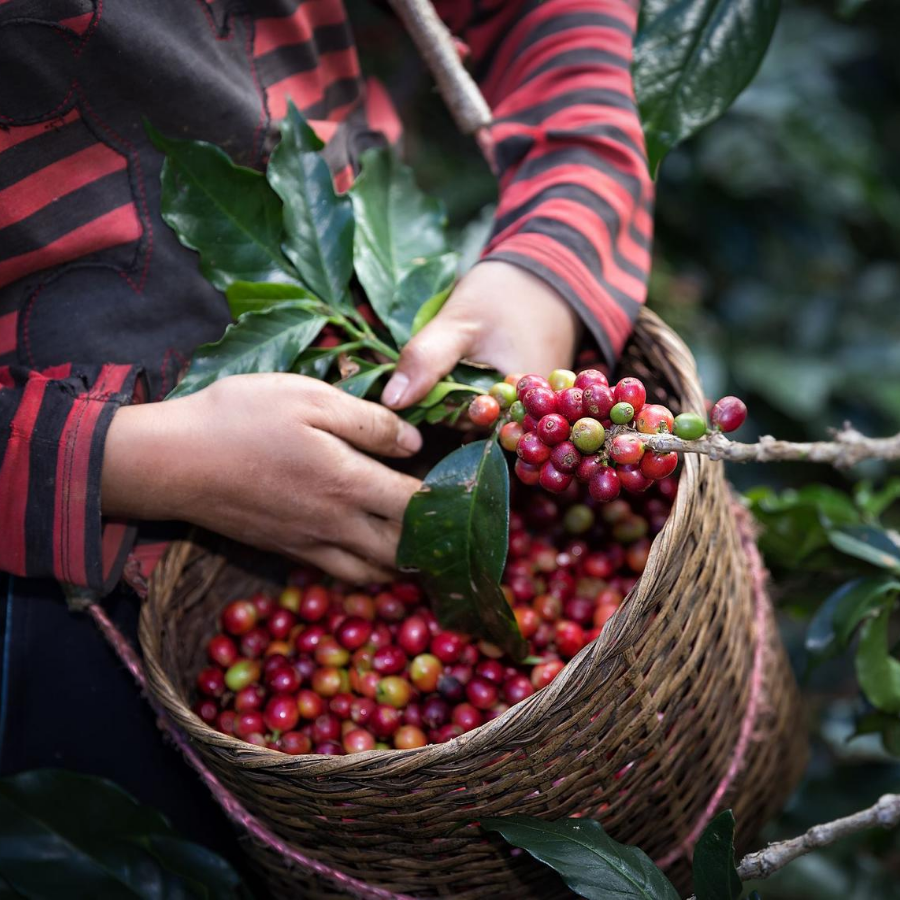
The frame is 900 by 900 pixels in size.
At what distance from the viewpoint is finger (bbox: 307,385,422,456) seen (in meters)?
0.74

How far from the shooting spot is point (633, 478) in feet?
2.00

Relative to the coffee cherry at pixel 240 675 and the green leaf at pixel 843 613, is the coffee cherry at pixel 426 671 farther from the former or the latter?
the green leaf at pixel 843 613

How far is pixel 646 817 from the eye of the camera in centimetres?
77

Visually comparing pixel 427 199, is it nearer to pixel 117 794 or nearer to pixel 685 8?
pixel 685 8

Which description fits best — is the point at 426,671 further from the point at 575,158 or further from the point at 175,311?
the point at 575,158

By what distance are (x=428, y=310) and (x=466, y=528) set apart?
22 cm

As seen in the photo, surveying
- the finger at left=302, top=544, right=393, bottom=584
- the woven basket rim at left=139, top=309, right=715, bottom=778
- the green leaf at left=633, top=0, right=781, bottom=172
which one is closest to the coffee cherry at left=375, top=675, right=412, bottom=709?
the finger at left=302, top=544, right=393, bottom=584

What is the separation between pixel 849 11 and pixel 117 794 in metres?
1.01

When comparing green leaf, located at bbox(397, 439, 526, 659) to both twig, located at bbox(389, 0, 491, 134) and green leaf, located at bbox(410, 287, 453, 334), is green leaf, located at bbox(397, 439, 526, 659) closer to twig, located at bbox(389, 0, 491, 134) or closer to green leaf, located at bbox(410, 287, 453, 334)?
green leaf, located at bbox(410, 287, 453, 334)

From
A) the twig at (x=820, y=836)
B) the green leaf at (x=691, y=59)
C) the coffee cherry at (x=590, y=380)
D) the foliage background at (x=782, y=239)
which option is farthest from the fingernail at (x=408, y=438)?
the foliage background at (x=782, y=239)

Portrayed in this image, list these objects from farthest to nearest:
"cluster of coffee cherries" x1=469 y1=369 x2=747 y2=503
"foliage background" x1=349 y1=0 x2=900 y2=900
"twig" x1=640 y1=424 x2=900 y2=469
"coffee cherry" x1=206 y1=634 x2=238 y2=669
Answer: "foliage background" x1=349 y1=0 x2=900 y2=900 < "coffee cherry" x1=206 y1=634 x2=238 y2=669 < "cluster of coffee cherries" x1=469 y1=369 x2=747 y2=503 < "twig" x1=640 y1=424 x2=900 y2=469

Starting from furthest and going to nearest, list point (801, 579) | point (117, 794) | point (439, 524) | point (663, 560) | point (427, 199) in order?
point (801, 579)
point (427, 199)
point (117, 794)
point (439, 524)
point (663, 560)

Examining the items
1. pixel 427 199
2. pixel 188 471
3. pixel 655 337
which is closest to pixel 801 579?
pixel 655 337

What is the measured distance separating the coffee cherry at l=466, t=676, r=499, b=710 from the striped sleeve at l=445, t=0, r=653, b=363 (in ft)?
1.13
